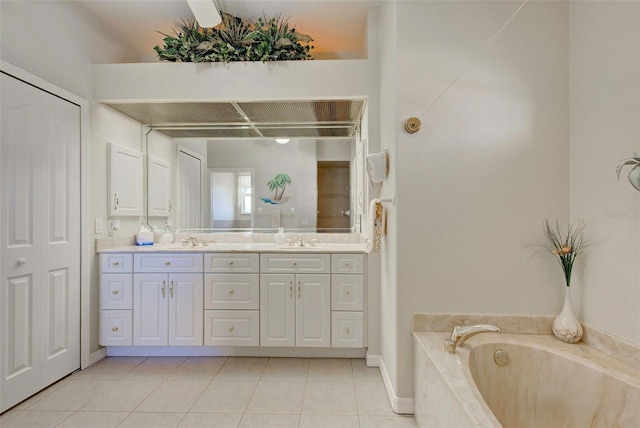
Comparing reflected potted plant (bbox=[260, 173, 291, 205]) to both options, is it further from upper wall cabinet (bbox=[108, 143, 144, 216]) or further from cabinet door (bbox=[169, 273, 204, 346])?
upper wall cabinet (bbox=[108, 143, 144, 216])

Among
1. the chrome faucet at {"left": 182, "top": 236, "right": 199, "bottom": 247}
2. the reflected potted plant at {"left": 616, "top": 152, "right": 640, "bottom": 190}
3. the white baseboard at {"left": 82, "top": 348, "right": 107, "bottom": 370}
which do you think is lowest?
the white baseboard at {"left": 82, "top": 348, "right": 107, "bottom": 370}

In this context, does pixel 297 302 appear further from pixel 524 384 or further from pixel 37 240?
pixel 37 240

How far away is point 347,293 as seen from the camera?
2375mm

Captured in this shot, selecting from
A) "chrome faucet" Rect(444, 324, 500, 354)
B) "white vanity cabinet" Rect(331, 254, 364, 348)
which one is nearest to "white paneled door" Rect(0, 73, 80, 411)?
"white vanity cabinet" Rect(331, 254, 364, 348)

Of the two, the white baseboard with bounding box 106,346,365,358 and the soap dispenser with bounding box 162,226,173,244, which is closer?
the white baseboard with bounding box 106,346,365,358

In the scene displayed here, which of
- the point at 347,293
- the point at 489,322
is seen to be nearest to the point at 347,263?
the point at 347,293

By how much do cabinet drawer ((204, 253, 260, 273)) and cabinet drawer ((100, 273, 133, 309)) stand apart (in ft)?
2.08

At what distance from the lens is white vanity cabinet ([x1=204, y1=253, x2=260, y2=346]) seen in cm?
239

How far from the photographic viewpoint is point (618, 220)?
1386 millimetres

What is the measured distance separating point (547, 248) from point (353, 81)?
1701mm

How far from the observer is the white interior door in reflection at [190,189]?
121 inches

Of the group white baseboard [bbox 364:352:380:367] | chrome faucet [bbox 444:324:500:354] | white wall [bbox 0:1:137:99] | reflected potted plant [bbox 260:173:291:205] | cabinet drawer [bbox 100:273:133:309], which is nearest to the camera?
chrome faucet [bbox 444:324:500:354]

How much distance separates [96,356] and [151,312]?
1.77 feet

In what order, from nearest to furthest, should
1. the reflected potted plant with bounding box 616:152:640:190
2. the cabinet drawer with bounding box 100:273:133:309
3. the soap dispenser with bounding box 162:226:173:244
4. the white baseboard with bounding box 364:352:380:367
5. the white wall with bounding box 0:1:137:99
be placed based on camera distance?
the reflected potted plant with bounding box 616:152:640:190
the white wall with bounding box 0:1:137:99
the white baseboard with bounding box 364:352:380:367
the cabinet drawer with bounding box 100:273:133:309
the soap dispenser with bounding box 162:226:173:244
